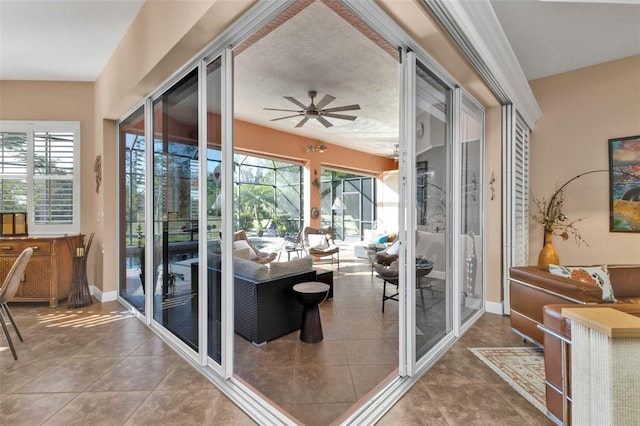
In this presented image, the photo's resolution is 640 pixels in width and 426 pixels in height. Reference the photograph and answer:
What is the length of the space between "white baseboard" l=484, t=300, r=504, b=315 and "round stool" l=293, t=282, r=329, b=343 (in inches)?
83.8

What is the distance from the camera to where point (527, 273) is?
2.72 metres

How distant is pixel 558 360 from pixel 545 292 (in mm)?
1014

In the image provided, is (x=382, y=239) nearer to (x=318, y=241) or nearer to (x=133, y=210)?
(x=318, y=241)

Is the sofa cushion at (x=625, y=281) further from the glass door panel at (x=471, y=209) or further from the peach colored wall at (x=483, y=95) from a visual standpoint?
the glass door panel at (x=471, y=209)

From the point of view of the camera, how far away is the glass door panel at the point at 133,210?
3.47 metres

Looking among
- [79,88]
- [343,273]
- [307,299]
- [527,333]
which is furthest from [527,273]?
[79,88]

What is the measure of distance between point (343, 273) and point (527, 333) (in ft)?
12.2

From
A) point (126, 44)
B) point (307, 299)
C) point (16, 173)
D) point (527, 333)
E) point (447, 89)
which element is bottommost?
point (527, 333)

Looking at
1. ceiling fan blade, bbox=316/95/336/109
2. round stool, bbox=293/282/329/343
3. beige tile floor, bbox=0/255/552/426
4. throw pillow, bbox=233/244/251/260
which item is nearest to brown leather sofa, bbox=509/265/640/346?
beige tile floor, bbox=0/255/552/426

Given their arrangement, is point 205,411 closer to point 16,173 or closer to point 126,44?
point 126,44

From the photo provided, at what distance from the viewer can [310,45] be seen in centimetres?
326

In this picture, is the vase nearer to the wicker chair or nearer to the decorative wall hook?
the decorative wall hook

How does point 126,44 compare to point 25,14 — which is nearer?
point 25,14

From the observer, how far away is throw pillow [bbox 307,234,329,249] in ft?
22.4
